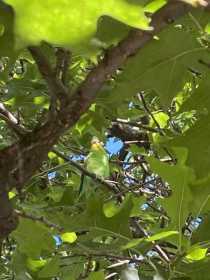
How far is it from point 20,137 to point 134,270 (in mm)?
608

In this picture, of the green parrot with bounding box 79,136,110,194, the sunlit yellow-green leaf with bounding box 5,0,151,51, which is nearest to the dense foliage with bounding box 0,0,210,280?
the sunlit yellow-green leaf with bounding box 5,0,151,51

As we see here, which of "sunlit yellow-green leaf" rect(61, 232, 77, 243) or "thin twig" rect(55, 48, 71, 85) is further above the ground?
"thin twig" rect(55, 48, 71, 85)

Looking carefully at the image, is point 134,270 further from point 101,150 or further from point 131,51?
point 101,150

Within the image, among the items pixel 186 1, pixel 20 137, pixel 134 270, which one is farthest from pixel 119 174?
pixel 186 1

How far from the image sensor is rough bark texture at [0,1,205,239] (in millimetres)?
1037

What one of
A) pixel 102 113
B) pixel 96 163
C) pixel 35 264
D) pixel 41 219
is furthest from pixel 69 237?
pixel 96 163

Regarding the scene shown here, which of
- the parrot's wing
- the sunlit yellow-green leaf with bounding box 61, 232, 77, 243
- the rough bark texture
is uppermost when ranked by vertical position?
the rough bark texture

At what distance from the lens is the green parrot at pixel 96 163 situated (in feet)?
8.61

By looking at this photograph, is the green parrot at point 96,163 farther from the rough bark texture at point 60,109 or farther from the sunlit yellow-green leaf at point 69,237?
the rough bark texture at point 60,109

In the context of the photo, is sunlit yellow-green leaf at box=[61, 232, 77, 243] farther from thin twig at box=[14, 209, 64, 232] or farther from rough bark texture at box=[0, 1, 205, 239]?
rough bark texture at box=[0, 1, 205, 239]

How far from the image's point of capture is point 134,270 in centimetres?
160

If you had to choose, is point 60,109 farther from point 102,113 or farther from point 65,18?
point 102,113

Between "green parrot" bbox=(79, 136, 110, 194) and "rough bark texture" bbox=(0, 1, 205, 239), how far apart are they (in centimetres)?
145

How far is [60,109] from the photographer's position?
1074mm
